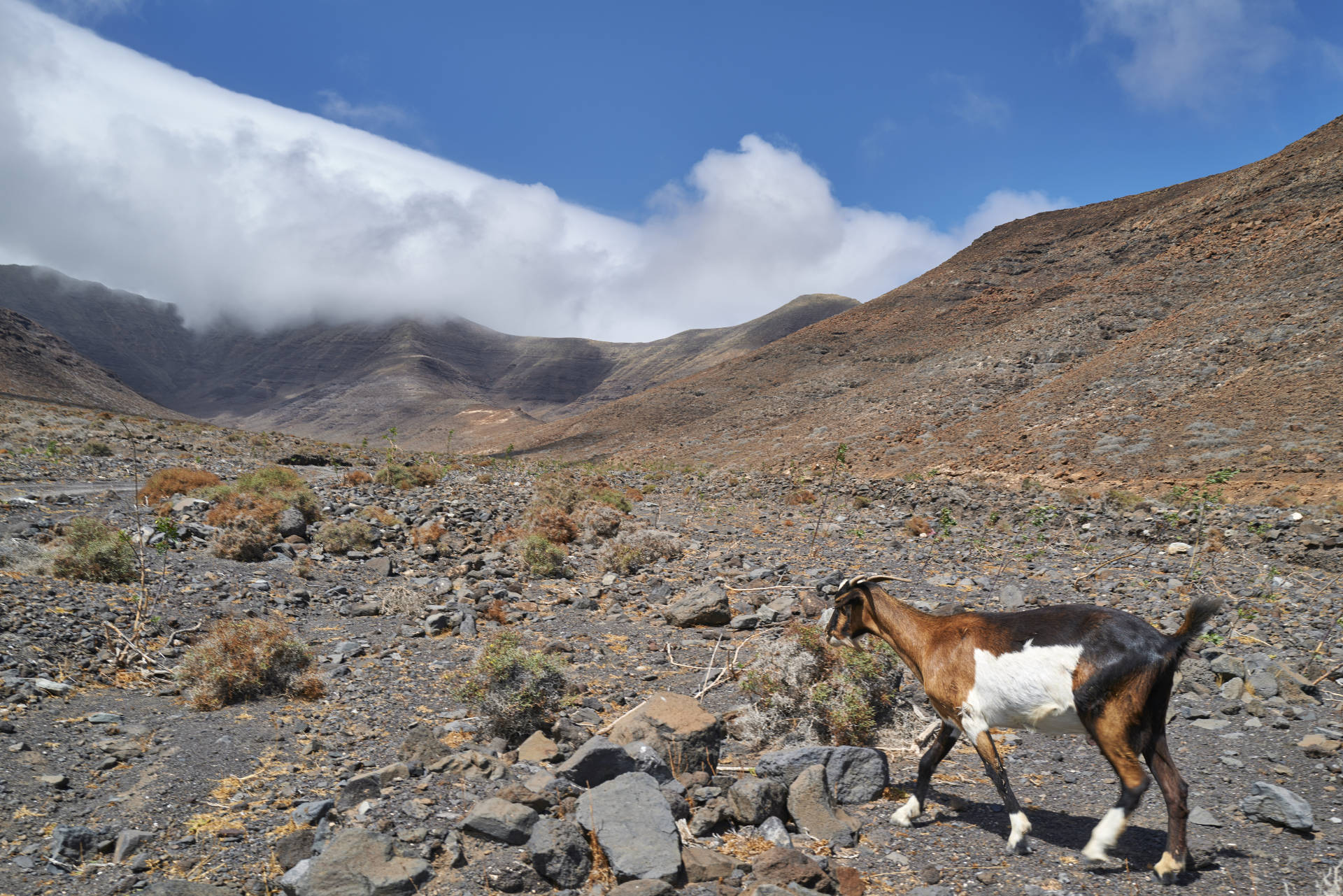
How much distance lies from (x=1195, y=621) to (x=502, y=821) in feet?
14.6

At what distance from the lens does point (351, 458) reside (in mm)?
34281

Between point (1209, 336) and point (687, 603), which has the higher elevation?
point (1209, 336)

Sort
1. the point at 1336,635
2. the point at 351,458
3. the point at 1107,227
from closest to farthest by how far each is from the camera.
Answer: the point at 1336,635 → the point at 351,458 → the point at 1107,227

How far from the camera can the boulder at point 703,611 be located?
9164 mm

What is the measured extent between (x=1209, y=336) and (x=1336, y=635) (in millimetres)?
23455

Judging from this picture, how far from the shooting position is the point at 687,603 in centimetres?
946

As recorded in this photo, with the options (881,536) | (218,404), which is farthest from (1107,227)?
(218,404)

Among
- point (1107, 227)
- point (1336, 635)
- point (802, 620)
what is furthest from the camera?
point (1107, 227)

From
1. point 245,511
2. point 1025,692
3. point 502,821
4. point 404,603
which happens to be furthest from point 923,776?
point 245,511

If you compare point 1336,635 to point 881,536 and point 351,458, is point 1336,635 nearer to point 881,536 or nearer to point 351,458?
point 881,536

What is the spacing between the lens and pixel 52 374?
79.1 metres

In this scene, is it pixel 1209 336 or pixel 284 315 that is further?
pixel 284 315

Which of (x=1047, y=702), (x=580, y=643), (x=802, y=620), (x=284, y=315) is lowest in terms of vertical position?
(x=580, y=643)

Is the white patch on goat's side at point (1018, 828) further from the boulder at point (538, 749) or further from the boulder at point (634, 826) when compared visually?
the boulder at point (538, 749)
